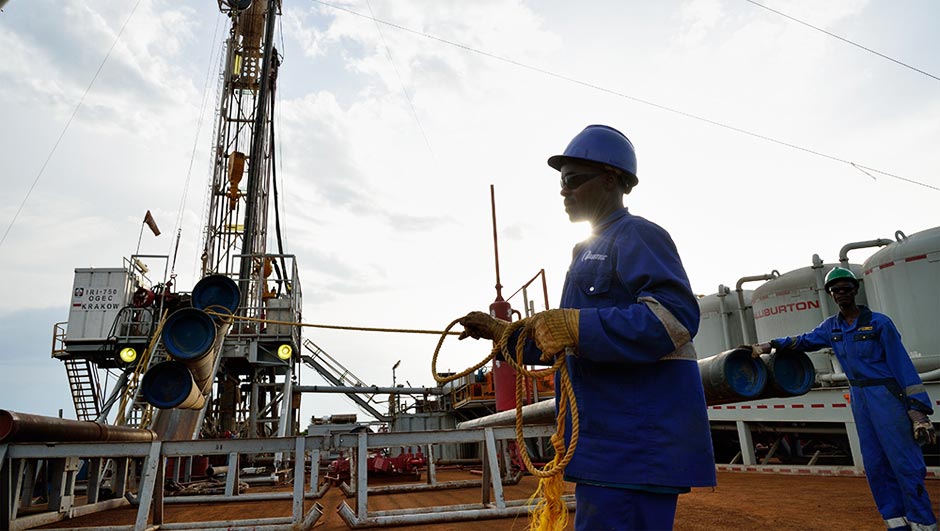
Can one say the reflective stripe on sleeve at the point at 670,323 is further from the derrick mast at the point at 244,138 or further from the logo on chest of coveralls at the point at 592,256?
the derrick mast at the point at 244,138

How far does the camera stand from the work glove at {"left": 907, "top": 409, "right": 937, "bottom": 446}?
148 inches

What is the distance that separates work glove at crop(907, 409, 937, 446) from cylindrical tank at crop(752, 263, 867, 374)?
5.19 meters

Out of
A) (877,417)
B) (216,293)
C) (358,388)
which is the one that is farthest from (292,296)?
(877,417)

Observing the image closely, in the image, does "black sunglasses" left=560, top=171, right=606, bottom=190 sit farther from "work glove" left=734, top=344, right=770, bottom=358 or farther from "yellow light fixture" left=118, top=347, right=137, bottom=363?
"yellow light fixture" left=118, top=347, right=137, bottom=363

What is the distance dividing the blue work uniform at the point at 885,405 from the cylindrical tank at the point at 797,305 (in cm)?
485

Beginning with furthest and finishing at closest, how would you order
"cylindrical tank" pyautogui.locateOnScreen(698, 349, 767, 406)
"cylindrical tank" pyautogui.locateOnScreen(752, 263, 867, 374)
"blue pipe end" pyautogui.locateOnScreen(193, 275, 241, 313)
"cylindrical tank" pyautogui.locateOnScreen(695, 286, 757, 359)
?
1. "cylindrical tank" pyautogui.locateOnScreen(695, 286, 757, 359)
2. "cylindrical tank" pyautogui.locateOnScreen(752, 263, 867, 374)
3. "blue pipe end" pyautogui.locateOnScreen(193, 275, 241, 313)
4. "cylindrical tank" pyautogui.locateOnScreen(698, 349, 767, 406)

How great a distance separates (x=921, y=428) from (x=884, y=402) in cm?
29

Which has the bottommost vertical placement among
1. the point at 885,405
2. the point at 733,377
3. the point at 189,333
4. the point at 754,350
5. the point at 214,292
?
the point at 885,405

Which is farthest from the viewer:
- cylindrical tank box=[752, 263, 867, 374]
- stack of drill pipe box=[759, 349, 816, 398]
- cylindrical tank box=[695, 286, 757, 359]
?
cylindrical tank box=[695, 286, 757, 359]

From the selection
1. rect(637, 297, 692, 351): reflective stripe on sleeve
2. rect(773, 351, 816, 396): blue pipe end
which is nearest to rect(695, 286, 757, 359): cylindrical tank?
rect(773, 351, 816, 396): blue pipe end

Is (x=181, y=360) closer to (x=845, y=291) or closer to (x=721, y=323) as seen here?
(x=845, y=291)

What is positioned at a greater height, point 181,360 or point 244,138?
point 244,138

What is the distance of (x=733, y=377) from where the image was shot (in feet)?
13.0

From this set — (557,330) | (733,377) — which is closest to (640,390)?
(557,330)
